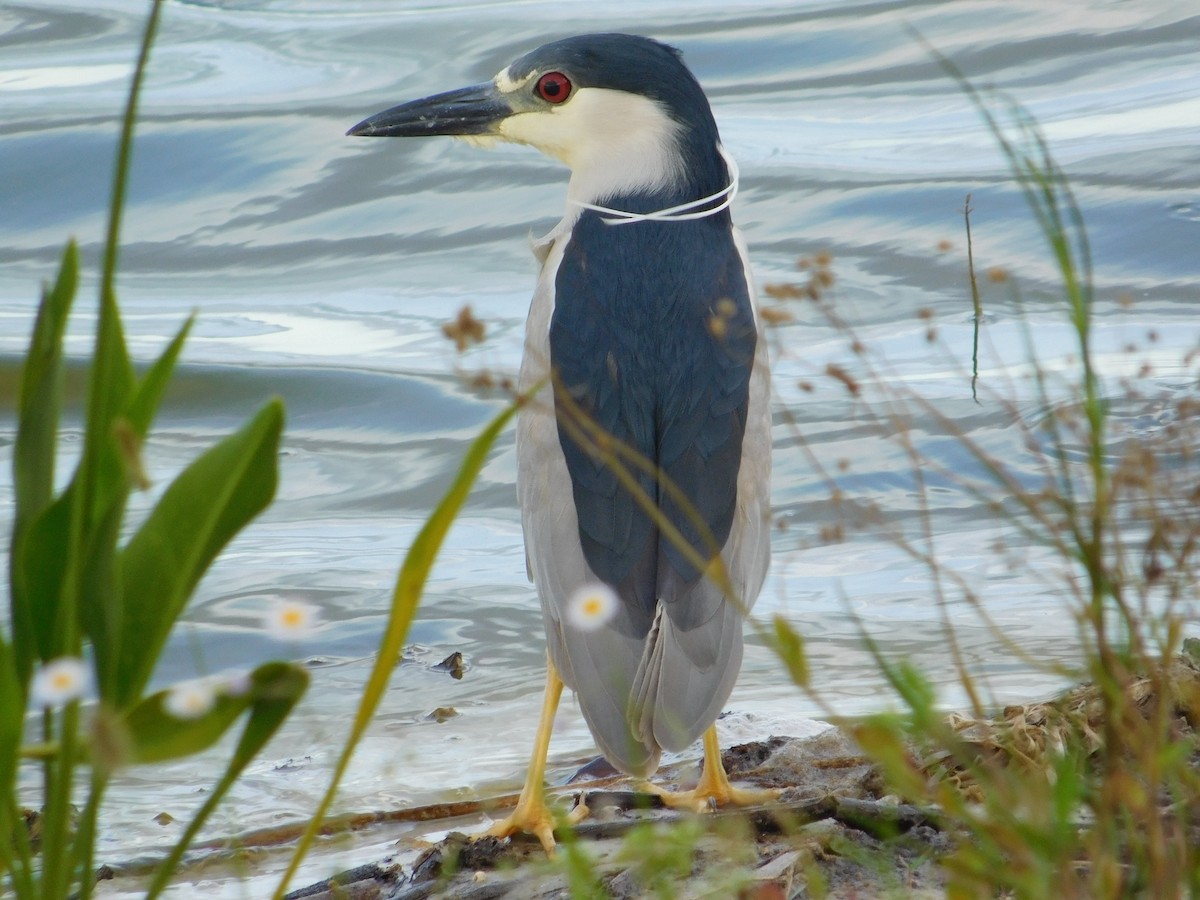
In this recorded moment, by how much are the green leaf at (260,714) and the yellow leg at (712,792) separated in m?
1.51

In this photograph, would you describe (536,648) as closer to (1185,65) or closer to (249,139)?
(249,139)

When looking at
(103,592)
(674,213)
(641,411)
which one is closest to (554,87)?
(674,213)

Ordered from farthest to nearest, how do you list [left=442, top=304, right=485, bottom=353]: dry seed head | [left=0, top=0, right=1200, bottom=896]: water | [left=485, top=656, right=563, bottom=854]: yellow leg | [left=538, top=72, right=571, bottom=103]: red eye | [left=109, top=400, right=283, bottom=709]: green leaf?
[left=0, top=0, right=1200, bottom=896]: water → [left=538, top=72, right=571, bottom=103]: red eye → [left=485, top=656, right=563, bottom=854]: yellow leg → [left=442, top=304, right=485, bottom=353]: dry seed head → [left=109, top=400, right=283, bottom=709]: green leaf

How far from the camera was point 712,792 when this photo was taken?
3221mm

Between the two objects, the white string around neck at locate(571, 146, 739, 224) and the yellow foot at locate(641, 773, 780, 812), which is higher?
the white string around neck at locate(571, 146, 739, 224)

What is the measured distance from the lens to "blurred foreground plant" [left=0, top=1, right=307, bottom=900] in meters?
1.68

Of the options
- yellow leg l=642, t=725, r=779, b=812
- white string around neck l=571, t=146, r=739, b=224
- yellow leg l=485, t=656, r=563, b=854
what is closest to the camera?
yellow leg l=485, t=656, r=563, b=854

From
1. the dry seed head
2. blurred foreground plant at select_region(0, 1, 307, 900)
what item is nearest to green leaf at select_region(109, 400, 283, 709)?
blurred foreground plant at select_region(0, 1, 307, 900)

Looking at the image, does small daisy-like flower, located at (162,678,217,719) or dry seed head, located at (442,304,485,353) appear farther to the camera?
dry seed head, located at (442,304,485,353)

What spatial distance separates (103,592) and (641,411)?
1510 millimetres

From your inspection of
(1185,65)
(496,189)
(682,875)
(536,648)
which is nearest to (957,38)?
(1185,65)

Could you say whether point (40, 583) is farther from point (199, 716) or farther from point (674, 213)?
point (674, 213)

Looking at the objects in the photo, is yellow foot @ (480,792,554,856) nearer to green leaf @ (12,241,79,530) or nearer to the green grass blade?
the green grass blade

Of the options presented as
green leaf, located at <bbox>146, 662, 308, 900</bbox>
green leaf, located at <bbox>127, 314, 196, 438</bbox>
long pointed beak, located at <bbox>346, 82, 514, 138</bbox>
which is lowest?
green leaf, located at <bbox>146, 662, 308, 900</bbox>
